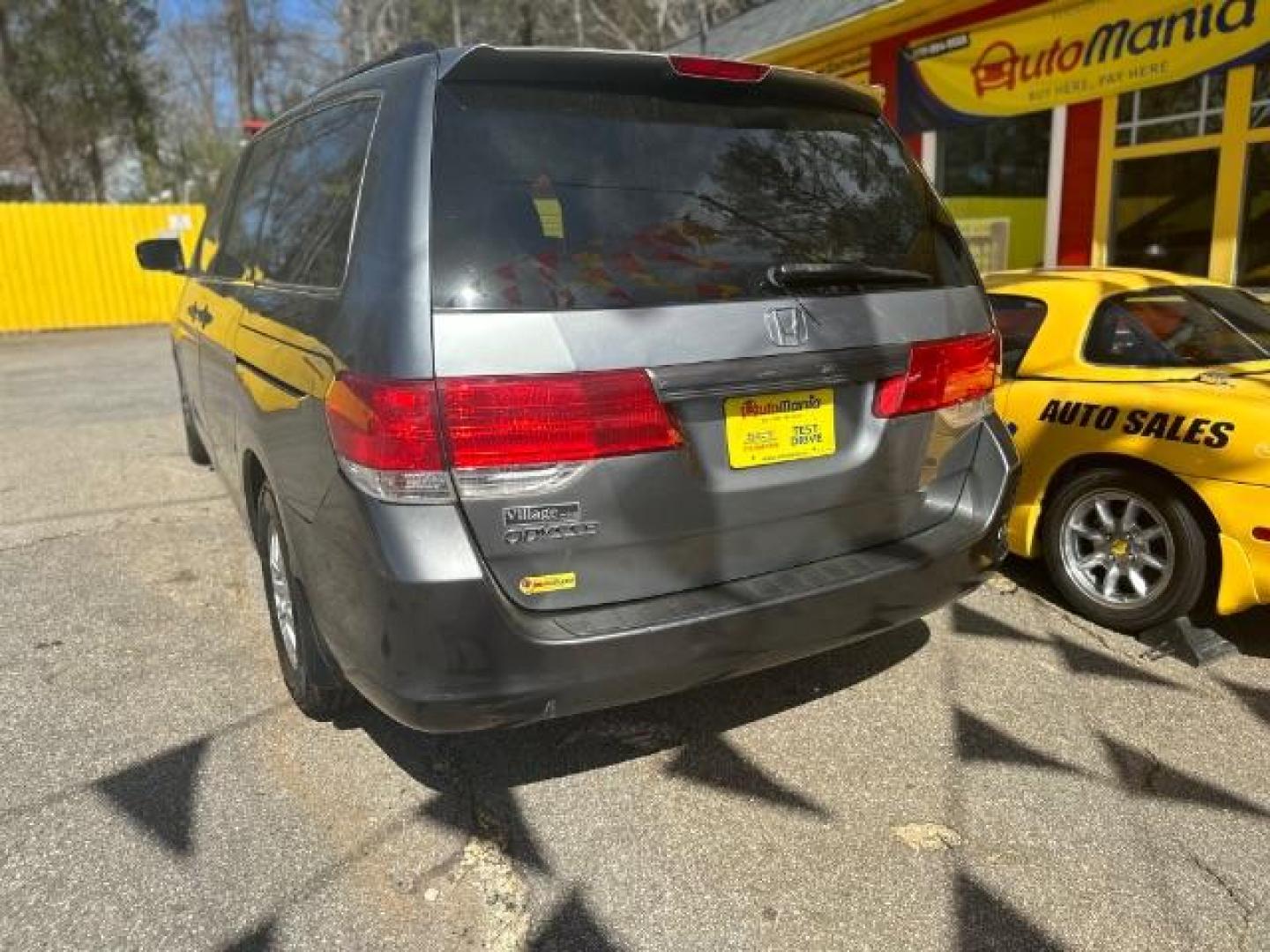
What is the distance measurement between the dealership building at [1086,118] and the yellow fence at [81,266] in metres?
12.0

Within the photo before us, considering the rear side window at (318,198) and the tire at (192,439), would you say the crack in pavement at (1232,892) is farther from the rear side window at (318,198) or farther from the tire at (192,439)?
the tire at (192,439)

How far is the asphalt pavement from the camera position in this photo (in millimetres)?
2264

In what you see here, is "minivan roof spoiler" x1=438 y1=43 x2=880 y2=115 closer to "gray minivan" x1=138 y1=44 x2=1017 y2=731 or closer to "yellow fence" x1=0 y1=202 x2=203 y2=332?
"gray minivan" x1=138 y1=44 x2=1017 y2=731

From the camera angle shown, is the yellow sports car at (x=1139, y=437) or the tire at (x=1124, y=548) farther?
the tire at (x=1124, y=548)

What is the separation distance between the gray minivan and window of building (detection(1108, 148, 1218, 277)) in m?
6.44

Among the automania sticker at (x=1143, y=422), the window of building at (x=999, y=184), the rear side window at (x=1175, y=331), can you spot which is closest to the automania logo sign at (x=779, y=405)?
the automania sticker at (x=1143, y=422)

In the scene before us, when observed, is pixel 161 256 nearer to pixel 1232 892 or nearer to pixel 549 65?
pixel 549 65

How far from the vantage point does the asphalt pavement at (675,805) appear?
226 centimetres

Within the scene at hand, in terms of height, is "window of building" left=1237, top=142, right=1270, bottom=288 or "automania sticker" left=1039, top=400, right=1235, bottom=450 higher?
"window of building" left=1237, top=142, right=1270, bottom=288

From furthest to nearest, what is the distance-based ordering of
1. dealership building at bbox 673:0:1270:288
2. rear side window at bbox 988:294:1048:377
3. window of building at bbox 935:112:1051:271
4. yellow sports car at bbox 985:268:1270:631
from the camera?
1. window of building at bbox 935:112:1051:271
2. dealership building at bbox 673:0:1270:288
3. rear side window at bbox 988:294:1048:377
4. yellow sports car at bbox 985:268:1270:631

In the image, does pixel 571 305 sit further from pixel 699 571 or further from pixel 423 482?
pixel 699 571

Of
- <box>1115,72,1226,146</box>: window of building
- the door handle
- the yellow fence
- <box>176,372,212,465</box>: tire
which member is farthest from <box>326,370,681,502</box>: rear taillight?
the yellow fence

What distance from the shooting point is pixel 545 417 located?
2.12 meters

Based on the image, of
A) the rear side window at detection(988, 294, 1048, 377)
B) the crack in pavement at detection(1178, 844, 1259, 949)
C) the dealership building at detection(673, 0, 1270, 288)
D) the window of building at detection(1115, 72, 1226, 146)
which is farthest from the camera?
the window of building at detection(1115, 72, 1226, 146)
